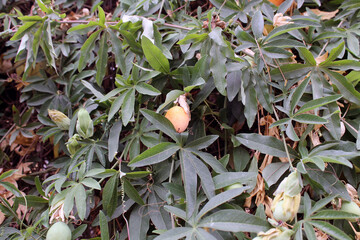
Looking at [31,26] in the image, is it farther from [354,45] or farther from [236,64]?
[354,45]

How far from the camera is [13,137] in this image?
1322mm

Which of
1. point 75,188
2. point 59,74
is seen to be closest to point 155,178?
point 75,188

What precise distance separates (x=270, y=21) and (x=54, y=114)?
0.75 m

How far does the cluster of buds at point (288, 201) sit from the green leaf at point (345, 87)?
12.5 inches

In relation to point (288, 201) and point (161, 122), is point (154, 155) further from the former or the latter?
point (288, 201)

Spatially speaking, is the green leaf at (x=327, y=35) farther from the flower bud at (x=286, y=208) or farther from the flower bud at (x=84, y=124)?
the flower bud at (x=84, y=124)

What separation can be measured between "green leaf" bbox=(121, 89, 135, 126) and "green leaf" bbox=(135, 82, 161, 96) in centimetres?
2

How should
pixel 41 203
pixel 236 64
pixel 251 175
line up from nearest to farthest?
pixel 251 175 → pixel 236 64 → pixel 41 203

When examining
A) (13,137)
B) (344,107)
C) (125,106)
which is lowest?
(13,137)

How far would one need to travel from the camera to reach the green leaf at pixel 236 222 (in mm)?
678

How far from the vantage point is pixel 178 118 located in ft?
2.79

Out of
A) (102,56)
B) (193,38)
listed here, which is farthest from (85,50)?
(193,38)

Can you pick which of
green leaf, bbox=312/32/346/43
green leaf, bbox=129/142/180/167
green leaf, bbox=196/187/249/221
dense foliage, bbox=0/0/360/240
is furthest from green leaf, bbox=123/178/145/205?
green leaf, bbox=312/32/346/43

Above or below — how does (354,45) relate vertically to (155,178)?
above
